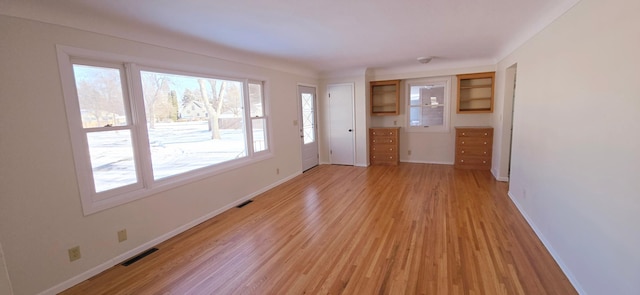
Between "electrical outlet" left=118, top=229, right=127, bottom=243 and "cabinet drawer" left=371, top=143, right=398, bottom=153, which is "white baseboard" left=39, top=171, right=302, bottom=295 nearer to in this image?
"electrical outlet" left=118, top=229, right=127, bottom=243

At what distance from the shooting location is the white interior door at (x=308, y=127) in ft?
19.5

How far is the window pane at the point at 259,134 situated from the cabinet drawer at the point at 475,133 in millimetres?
3997

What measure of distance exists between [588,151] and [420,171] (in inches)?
153

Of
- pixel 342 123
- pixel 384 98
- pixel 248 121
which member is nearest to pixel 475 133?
pixel 384 98

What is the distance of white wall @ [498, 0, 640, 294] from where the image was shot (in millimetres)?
1513

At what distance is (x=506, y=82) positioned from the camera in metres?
4.50

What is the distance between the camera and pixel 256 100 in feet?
14.9

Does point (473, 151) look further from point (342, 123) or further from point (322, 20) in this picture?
point (322, 20)

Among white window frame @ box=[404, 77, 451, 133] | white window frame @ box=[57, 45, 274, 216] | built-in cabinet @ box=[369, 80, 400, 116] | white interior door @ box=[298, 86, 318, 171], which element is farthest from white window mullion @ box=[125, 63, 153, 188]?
white window frame @ box=[404, 77, 451, 133]

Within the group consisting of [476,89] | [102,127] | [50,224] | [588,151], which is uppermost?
[476,89]

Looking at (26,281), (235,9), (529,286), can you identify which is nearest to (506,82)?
(529,286)

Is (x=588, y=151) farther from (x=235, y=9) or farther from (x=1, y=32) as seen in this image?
(x=1, y=32)

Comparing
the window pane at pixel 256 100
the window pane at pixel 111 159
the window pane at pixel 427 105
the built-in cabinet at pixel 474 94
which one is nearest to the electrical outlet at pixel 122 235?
the window pane at pixel 111 159

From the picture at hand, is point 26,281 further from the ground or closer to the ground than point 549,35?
closer to the ground
